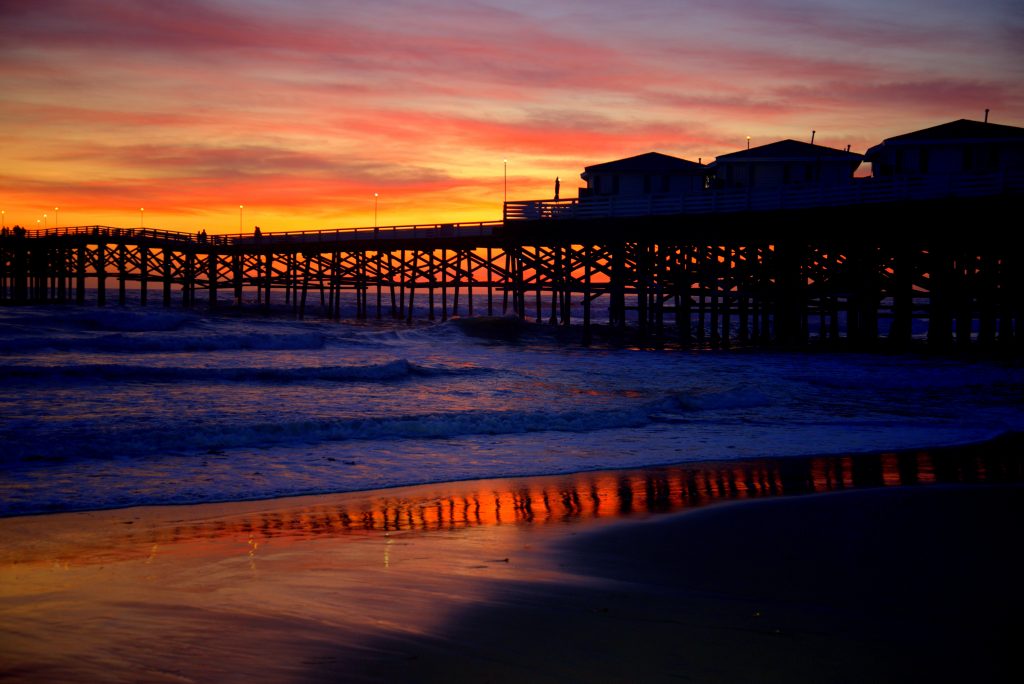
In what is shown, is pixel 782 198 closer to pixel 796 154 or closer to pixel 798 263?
pixel 798 263

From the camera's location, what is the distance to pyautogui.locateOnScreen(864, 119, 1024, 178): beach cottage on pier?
31219 millimetres

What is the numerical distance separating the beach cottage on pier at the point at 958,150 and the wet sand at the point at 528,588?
25.4 m

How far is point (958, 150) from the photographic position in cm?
3170

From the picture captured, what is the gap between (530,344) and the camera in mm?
36031

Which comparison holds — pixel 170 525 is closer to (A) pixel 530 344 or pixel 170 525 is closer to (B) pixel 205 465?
(B) pixel 205 465

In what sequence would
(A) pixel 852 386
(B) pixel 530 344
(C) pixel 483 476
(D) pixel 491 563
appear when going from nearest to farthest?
(D) pixel 491 563
(C) pixel 483 476
(A) pixel 852 386
(B) pixel 530 344

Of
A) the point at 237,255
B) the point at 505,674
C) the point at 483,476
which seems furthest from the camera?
the point at 237,255

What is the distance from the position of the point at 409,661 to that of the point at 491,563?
6.52 ft

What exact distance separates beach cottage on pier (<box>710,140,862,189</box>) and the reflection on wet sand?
25.7m

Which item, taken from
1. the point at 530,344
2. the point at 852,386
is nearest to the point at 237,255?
the point at 530,344

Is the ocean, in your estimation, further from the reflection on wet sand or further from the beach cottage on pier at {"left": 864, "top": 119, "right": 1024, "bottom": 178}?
the beach cottage on pier at {"left": 864, "top": 119, "right": 1024, "bottom": 178}

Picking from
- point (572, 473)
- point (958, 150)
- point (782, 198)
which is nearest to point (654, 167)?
point (782, 198)

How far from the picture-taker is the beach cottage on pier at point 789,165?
1417 inches

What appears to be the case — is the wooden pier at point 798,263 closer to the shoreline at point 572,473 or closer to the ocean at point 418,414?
the ocean at point 418,414
